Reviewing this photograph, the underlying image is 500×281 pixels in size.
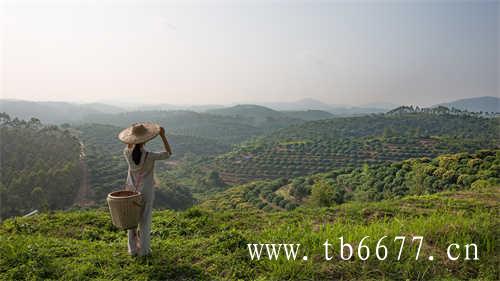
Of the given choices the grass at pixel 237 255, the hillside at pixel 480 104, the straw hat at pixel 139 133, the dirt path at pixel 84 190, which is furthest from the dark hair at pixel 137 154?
the hillside at pixel 480 104

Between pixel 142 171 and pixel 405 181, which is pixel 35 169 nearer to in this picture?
pixel 405 181

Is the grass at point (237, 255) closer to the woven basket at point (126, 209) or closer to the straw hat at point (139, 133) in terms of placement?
the woven basket at point (126, 209)

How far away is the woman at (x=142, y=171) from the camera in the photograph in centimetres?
392

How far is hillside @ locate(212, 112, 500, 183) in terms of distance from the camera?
4199cm

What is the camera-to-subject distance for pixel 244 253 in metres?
3.94

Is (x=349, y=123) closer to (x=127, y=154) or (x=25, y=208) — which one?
(x=25, y=208)

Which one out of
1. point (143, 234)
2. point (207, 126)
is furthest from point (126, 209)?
point (207, 126)

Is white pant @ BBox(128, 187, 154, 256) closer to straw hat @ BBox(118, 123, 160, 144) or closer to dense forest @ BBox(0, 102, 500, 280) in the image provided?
dense forest @ BBox(0, 102, 500, 280)

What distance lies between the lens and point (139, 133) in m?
3.94

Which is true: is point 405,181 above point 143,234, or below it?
below

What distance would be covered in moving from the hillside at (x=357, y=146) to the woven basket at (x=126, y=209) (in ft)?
133

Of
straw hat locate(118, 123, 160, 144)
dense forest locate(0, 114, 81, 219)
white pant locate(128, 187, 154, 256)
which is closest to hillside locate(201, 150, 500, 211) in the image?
white pant locate(128, 187, 154, 256)

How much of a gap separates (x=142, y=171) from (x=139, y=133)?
46 centimetres

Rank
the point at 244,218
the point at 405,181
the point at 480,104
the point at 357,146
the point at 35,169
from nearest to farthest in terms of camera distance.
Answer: the point at 244,218 → the point at 405,181 → the point at 35,169 → the point at 357,146 → the point at 480,104
